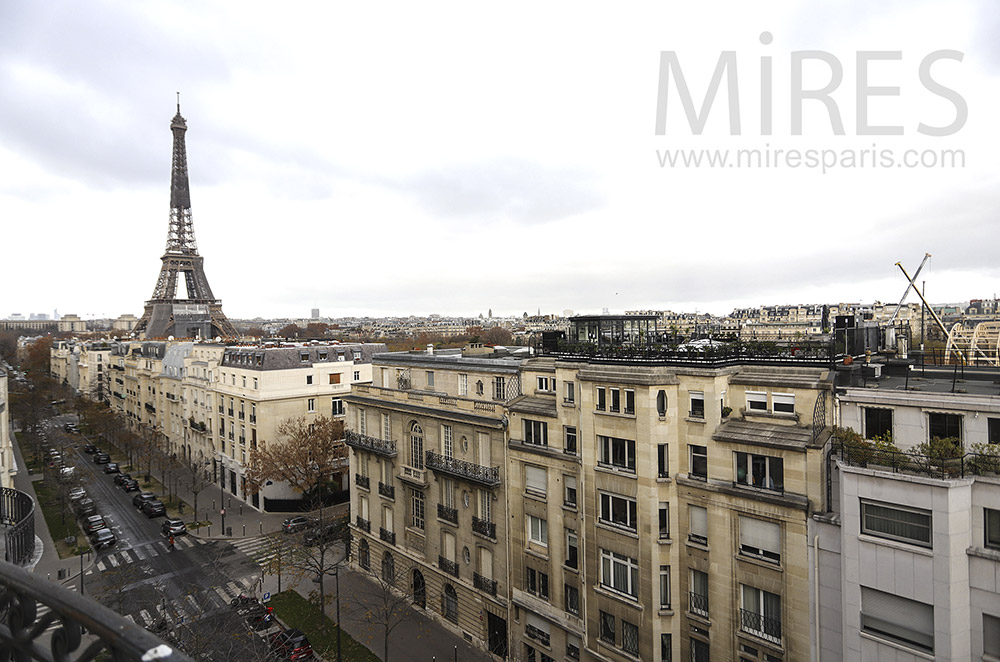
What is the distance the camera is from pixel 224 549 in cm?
4341

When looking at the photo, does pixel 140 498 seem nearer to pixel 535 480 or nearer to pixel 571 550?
pixel 535 480

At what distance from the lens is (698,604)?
2200 centimetres

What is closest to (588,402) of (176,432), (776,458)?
(776,458)

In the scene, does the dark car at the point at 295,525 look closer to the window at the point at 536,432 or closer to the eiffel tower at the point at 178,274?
the window at the point at 536,432

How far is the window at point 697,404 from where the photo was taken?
72.3 ft

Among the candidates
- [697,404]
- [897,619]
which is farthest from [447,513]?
[897,619]

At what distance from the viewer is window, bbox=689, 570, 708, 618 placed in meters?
21.9

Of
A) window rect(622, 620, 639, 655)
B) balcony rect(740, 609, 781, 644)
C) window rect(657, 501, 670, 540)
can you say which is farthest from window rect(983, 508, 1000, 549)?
window rect(622, 620, 639, 655)

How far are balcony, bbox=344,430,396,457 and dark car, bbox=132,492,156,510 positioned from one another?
2752cm

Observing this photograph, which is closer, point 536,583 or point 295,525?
point 536,583

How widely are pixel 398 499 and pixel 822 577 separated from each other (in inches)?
979

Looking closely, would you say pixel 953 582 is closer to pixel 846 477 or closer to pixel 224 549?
pixel 846 477

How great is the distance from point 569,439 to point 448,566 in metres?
12.2

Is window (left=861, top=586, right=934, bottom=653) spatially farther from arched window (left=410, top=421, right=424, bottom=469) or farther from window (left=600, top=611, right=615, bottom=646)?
arched window (left=410, top=421, right=424, bottom=469)
